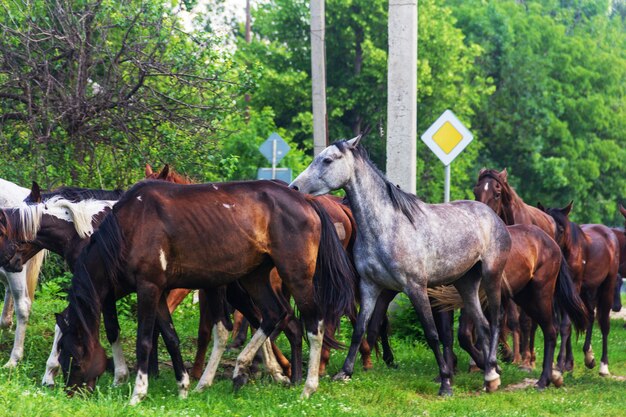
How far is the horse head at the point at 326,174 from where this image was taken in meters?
10.4

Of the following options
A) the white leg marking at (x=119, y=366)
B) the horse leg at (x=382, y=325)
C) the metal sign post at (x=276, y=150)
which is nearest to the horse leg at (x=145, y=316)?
the white leg marking at (x=119, y=366)

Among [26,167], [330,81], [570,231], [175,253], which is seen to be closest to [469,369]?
[570,231]

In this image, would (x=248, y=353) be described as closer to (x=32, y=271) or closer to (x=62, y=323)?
(x=62, y=323)

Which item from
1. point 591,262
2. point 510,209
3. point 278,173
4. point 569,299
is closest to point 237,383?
point 569,299

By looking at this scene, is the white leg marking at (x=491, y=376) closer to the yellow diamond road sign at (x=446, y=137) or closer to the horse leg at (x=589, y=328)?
the horse leg at (x=589, y=328)

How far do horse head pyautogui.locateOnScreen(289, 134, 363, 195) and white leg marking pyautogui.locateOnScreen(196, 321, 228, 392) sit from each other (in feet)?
4.97

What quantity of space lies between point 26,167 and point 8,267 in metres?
4.24

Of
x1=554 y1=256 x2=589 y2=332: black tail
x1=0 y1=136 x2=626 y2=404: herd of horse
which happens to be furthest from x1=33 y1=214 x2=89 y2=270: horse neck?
x1=554 y1=256 x2=589 y2=332: black tail

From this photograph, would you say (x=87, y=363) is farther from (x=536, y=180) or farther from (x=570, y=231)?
(x=536, y=180)

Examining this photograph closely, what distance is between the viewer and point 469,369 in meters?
12.4

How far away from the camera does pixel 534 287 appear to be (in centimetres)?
1207

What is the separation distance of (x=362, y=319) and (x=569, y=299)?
9.66ft

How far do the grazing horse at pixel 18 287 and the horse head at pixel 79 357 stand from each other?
6.20ft

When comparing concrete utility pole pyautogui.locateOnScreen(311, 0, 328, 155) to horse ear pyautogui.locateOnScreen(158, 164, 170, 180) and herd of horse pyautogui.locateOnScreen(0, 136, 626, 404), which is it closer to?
herd of horse pyautogui.locateOnScreen(0, 136, 626, 404)
